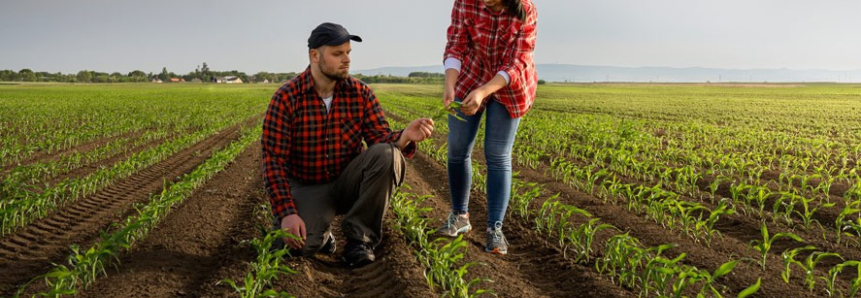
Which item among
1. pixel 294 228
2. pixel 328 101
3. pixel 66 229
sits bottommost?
pixel 66 229

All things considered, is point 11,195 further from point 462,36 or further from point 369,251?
point 462,36

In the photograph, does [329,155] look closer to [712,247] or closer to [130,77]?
[712,247]

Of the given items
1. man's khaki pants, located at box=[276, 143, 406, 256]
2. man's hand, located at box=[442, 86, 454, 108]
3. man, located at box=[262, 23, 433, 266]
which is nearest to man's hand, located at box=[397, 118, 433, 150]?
man, located at box=[262, 23, 433, 266]

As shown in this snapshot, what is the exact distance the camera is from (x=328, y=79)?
360 centimetres

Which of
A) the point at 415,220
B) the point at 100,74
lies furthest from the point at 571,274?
the point at 100,74

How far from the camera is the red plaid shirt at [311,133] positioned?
11.8 ft

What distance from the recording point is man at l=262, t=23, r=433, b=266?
11.6 ft

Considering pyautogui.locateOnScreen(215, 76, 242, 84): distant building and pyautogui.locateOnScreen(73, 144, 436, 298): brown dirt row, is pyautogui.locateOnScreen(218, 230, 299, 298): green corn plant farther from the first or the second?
pyautogui.locateOnScreen(215, 76, 242, 84): distant building

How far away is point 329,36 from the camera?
10.9 ft

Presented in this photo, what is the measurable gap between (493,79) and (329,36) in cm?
97

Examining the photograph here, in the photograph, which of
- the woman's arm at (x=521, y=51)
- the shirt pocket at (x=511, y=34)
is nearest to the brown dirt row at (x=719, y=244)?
the woman's arm at (x=521, y=51)

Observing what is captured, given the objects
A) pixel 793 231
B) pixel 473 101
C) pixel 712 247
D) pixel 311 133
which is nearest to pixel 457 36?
pixel 473 101

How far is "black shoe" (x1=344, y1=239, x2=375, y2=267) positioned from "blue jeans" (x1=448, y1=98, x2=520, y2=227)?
775 mm

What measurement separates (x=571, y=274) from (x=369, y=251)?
1223 mm
